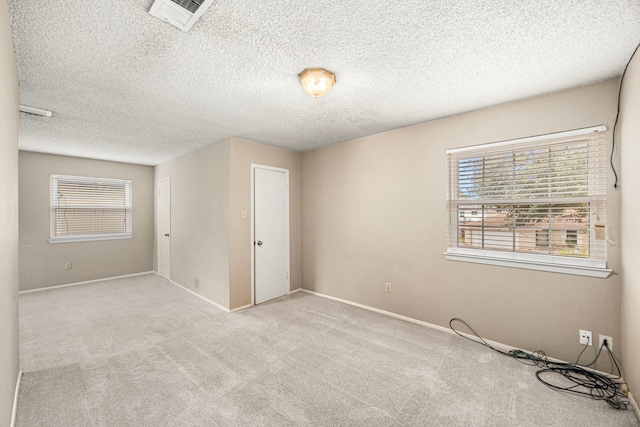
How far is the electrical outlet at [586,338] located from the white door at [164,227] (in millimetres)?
5845

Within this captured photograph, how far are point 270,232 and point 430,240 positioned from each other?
2300mm

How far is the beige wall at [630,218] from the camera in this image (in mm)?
1781

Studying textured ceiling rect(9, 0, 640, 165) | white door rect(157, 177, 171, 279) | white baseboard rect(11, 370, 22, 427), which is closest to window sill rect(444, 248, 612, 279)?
textured ceiling rect(9, 0, 640, 165)

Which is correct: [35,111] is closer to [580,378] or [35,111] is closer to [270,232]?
[270,232]

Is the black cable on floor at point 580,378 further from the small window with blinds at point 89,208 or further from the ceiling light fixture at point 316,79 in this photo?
the small window with blinds at point 89,208

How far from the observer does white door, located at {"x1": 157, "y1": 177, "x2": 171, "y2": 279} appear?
5.23 meters

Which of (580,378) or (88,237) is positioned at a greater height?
(88,237)

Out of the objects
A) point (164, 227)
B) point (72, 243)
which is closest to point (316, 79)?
point (164, 227)

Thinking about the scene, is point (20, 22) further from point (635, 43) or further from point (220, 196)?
point (635, 43)

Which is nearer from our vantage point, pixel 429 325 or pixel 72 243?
pixel 429 325

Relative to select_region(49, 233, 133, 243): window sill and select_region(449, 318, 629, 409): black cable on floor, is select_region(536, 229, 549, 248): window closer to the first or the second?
select_region(449, 318, 629, 409): black cable on floor

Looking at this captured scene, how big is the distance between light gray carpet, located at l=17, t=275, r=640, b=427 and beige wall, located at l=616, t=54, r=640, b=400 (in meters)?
0.43

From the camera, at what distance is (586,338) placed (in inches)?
87.7

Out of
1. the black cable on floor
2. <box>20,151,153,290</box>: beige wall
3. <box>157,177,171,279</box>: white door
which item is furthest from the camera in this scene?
<box>157,177,171,279</box>: white door
